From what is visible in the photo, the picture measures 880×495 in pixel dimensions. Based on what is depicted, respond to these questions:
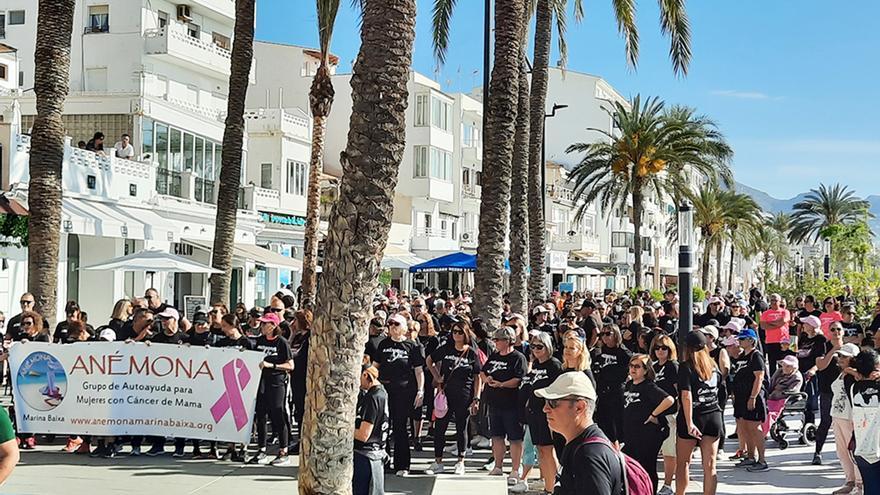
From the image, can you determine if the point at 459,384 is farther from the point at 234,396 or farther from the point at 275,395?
the point at 234,396

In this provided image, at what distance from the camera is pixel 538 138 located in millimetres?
25719

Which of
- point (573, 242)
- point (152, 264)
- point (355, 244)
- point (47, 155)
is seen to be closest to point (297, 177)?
point (152, 264)

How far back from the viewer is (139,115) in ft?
97.1

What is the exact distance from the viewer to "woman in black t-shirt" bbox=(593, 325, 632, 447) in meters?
11.7

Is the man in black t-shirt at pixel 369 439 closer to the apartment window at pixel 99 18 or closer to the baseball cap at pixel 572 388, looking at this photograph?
the baseball cap at pixel 572 388

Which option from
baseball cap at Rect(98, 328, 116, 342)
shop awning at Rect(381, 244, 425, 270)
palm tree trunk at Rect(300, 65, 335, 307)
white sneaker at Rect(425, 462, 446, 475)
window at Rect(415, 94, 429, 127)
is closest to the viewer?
white sneaker at Rect(425, 462, 446, 475)

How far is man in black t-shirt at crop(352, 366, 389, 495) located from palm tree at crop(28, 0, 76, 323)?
→ 9404 mm

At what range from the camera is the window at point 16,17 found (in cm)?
3862

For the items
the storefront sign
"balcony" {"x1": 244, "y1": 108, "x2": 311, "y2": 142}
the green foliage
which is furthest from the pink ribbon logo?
"balcony" {"x1": 244, "y1": 108, "x2": 311, "y2": 142}

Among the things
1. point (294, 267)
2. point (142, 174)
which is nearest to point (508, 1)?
point (142, 174)

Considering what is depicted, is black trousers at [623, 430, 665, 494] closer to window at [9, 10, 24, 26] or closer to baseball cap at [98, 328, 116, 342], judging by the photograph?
baseball cap at [98, 328, 116, 342]

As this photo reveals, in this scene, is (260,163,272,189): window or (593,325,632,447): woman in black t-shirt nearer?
(593,325,632,447): woman in black t-shirt

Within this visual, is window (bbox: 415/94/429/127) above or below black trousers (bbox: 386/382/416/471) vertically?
above

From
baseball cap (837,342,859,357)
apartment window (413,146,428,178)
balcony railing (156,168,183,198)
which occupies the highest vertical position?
apartment window (413,146,428,178)
